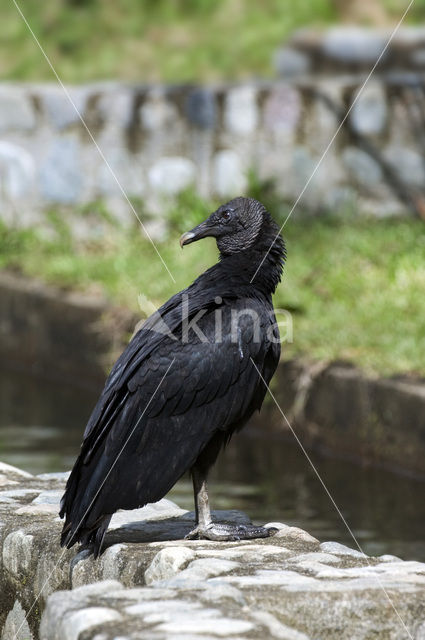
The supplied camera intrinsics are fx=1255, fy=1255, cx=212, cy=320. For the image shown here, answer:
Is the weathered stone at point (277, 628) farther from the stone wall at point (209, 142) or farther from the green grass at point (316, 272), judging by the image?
the stone wall at point (209, 142)

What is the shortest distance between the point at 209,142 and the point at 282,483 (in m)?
3.20

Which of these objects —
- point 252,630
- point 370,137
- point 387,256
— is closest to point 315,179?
point 370,137

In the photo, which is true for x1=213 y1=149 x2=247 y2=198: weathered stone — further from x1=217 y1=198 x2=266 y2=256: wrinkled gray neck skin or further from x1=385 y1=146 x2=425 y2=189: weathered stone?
x1=217 y1=198 x2=266 y2=256: wrinkled gray neck skin

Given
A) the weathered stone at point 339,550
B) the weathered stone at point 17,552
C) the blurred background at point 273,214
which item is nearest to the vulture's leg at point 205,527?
the weathered stone at point 339,550

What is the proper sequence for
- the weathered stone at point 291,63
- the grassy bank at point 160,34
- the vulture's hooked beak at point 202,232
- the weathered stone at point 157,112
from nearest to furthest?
the vulture's hooked beak at point 202,232 < the weathered stone at point 157,112 < the weathered stone at point 291,63 < the grassy bank at point 160,34

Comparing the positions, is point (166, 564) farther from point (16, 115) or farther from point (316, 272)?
point (16, 115)

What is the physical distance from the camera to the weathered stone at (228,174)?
836cm

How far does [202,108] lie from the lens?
27.6 feet

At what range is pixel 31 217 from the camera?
8.65 meters

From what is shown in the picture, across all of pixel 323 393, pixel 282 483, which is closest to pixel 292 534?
pixel 282 483

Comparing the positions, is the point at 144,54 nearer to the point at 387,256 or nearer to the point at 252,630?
the point at 387,256

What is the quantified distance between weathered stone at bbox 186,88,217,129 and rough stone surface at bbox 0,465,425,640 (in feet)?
15.3

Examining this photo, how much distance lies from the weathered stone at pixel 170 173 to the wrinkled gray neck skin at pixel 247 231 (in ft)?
15.2

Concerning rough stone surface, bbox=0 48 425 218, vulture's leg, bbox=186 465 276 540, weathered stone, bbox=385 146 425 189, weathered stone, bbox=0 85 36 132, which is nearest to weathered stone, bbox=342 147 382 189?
rough stone surface, bbox=0 48 425 218
